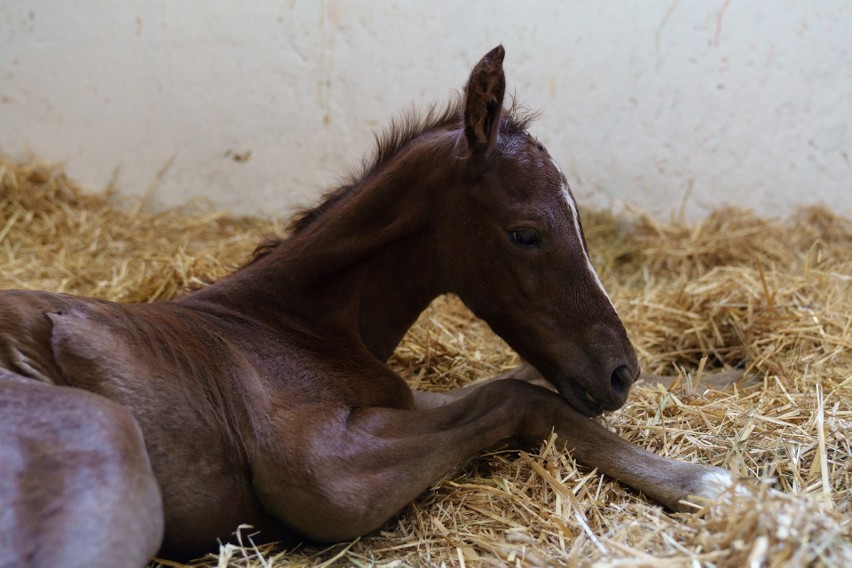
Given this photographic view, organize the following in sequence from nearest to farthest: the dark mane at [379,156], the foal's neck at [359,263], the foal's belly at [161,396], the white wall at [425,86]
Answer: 1. the foal's belly at [161,396]
2. the foal's neck at [359,263]
3. the dark mane at [379,156]
4. the white wall at [425,86]

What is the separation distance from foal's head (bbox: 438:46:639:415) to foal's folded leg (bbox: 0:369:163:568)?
4.20 feet

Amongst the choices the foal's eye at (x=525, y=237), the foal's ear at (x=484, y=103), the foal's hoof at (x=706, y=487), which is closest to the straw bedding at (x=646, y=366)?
the foal's hoof at (x=706, y=487)

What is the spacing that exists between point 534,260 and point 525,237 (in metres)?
0.09

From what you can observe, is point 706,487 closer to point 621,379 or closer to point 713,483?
point 713,483

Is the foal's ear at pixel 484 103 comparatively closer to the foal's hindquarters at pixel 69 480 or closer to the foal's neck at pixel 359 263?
the foal's neck at pixel 359 263

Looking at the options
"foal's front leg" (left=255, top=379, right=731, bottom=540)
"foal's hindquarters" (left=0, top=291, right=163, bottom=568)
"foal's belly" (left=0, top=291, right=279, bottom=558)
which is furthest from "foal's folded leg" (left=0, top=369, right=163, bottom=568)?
"foal's front leg" (left=255, top=379, right=731, bottom=540)

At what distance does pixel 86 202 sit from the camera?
5.30 meters

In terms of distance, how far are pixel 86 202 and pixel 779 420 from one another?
476 centimetres

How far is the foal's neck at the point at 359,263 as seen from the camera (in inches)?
105

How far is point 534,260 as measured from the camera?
98.2 inches

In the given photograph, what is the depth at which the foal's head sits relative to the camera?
2471 millimetres

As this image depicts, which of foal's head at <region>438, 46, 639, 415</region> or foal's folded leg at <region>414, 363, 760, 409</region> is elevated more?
foal's head at <region>438, 46, 639, 415</region>

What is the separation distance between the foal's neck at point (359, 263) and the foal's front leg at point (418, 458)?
48 centimetres

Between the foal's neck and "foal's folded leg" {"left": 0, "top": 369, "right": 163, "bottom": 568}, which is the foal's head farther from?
"foal's folded leg" {"left": 0, "top": 369, "right": 163, "bottom": 568}
